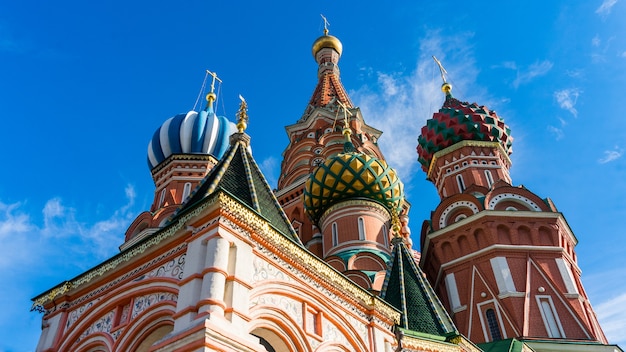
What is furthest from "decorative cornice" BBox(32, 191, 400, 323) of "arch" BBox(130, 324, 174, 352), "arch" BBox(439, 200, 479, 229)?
"arch" BBox(439, 200, 479, 229)

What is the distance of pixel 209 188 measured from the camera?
7441mm

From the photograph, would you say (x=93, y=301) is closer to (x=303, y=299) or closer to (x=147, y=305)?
(x=147, y=305)

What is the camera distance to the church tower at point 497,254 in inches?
607

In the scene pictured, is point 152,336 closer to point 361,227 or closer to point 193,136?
point 361,227

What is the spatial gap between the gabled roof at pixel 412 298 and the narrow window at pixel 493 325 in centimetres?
552

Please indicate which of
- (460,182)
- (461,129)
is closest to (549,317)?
(460,182)

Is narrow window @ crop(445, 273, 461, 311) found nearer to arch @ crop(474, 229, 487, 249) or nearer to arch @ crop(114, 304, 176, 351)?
arch @ crop(474, 229, 487, 249)

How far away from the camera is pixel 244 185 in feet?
25.2

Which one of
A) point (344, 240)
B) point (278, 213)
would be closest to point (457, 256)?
point (344, 240)

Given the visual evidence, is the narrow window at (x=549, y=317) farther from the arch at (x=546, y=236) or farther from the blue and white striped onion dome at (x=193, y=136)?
the blue and white striped onion dome at (x=193, y=136)

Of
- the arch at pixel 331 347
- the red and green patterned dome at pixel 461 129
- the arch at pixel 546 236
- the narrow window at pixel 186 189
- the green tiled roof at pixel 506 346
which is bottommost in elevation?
the arch at pixel 331 347

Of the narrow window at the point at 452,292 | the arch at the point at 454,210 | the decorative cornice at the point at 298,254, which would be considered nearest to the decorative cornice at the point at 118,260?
the decorative cornice at the point at 298,254

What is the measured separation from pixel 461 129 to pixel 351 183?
646 centimetres

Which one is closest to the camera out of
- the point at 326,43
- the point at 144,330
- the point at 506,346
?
the point at 144,330
